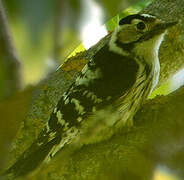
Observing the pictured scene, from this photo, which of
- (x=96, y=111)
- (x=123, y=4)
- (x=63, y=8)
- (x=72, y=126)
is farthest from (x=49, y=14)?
(x=96, y=111)

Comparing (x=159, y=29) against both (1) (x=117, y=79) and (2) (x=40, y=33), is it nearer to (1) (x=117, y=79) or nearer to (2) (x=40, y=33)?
(1) (x=117, y=79)

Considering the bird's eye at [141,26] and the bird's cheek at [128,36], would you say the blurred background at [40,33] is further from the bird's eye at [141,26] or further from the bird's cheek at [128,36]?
the bird's cheek at [128,36]

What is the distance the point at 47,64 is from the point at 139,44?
1.77 meters

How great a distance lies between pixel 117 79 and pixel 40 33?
5.51ft

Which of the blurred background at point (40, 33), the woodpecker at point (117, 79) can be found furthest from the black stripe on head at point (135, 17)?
the blurred background at point (40, 33)

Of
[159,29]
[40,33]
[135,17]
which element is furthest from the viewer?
[135,17]

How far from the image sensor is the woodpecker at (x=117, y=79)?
1.86 meters

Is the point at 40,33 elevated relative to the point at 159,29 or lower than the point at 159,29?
elevated

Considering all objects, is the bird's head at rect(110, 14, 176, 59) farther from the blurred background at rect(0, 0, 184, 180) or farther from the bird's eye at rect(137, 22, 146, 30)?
the blurred background at rect(0, 0, 184, 180)

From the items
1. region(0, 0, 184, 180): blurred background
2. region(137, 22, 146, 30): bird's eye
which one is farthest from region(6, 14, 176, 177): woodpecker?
region(0, 0, 184, 180): blurred background

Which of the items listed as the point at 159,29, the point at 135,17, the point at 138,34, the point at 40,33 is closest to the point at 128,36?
the point at 138,34

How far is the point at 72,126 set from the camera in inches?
72.2

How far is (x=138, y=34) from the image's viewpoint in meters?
2.19

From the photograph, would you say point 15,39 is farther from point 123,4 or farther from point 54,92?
point 54,92
